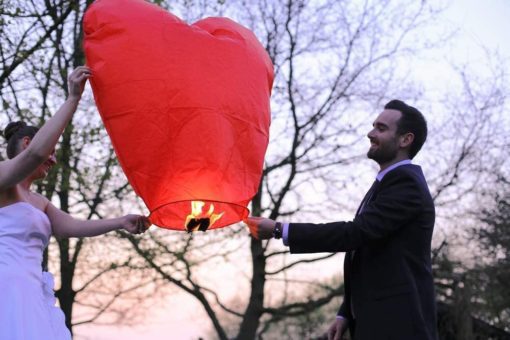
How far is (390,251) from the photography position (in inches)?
133

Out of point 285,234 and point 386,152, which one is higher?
point 386,152

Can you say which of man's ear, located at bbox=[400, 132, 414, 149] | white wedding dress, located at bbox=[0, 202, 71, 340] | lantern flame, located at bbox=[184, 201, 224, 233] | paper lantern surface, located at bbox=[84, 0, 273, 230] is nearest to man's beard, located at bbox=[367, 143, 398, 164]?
man's ear, located at bbox=[400, 132, 414, 149]

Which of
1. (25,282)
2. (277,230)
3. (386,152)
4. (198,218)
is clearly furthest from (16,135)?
(386,152)

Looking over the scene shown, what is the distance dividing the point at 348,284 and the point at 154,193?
3.79 feet

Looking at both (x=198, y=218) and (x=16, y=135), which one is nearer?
(x=16, y=135)

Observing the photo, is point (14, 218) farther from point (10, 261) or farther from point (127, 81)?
point (127, 81)

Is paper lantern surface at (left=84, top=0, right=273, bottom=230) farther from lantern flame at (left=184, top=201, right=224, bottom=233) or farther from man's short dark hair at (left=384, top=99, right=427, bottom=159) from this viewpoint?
man's short dark hair at (left=384, top=99, right=427, bottom=159)

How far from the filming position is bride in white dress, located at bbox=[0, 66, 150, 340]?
9.93ft

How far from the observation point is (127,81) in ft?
11.1

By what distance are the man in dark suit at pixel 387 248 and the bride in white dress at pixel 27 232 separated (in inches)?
42.8

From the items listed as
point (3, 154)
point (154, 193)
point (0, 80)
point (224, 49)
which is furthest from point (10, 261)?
point (3, 154)

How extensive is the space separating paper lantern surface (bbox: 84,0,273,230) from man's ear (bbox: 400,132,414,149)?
75 cm

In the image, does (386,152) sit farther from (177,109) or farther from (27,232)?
(27,232)

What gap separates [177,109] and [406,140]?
127 centimetres
